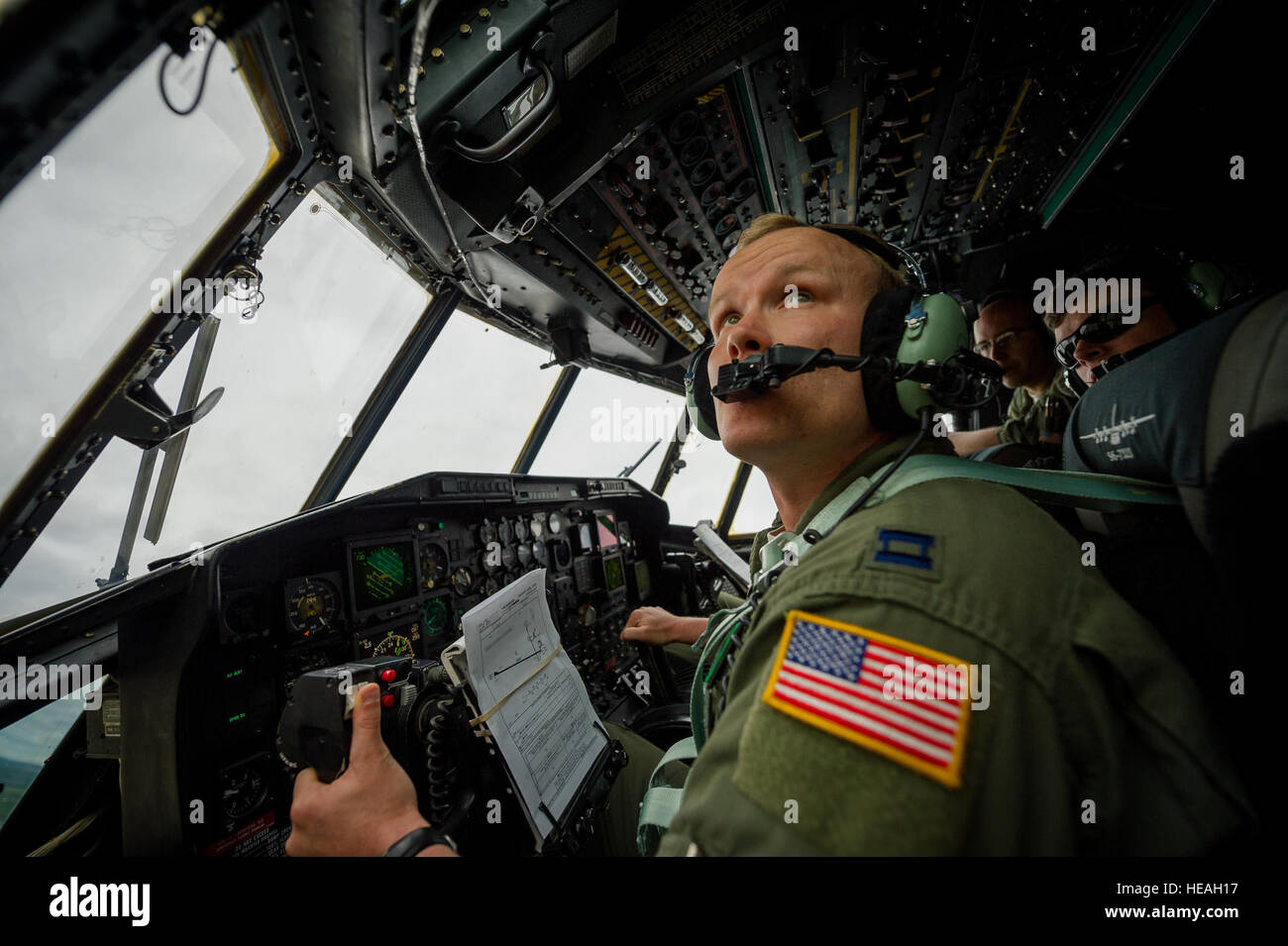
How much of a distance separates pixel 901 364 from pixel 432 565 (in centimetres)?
187

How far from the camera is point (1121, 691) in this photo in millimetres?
481

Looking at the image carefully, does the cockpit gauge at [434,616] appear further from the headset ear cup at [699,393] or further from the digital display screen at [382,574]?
the headset ear cup at [699,393]

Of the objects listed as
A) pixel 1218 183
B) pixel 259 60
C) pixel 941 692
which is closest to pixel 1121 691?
pixel 941 692

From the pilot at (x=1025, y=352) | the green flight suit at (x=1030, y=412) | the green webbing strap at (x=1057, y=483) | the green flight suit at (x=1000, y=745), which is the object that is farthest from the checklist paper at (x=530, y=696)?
the pilot at (x=1025, y=352)

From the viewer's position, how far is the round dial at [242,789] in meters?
1.19

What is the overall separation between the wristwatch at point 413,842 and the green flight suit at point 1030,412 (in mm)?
2645

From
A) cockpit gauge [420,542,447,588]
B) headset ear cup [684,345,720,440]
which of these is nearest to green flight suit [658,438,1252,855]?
headset ear cup [684,345,720,440]

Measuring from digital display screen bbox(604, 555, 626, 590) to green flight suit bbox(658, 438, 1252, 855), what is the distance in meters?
2.31

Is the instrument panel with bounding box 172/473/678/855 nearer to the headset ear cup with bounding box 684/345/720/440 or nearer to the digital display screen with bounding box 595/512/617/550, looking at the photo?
the digital display screen with bounding box 595/512/617/550

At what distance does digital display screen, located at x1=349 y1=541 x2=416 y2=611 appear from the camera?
1.61 m
